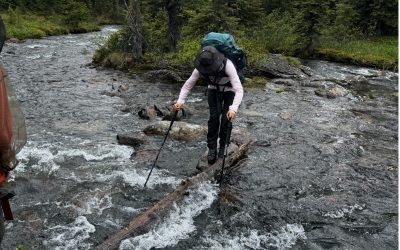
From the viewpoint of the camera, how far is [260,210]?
788cm

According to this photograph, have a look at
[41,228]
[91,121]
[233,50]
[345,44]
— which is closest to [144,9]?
[91,121]

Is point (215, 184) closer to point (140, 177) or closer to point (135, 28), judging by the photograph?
point (140, 177)

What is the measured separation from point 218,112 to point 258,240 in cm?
321

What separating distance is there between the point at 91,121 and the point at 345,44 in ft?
110

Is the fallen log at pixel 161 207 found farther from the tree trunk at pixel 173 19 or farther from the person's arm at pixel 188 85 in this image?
the tree trunk at pixel 173 19

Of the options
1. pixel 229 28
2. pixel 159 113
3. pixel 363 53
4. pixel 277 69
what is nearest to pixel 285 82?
pixel 277 69

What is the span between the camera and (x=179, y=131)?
1238cm

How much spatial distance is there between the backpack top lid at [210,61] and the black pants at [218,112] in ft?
3.02

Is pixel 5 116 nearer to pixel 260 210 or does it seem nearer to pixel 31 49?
pixel 260 210

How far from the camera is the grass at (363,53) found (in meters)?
34.0

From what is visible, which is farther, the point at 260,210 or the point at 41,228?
the point at 260,210

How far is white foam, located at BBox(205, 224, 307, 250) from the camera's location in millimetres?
6620

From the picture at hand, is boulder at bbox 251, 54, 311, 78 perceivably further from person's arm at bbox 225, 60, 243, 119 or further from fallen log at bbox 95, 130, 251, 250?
person's arm at bbox 225, 60, 243, 119

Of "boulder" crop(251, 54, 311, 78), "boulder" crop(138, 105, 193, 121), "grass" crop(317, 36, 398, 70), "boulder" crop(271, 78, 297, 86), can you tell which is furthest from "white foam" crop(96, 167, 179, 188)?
"grass" crop(317, 36, 398, 70)
